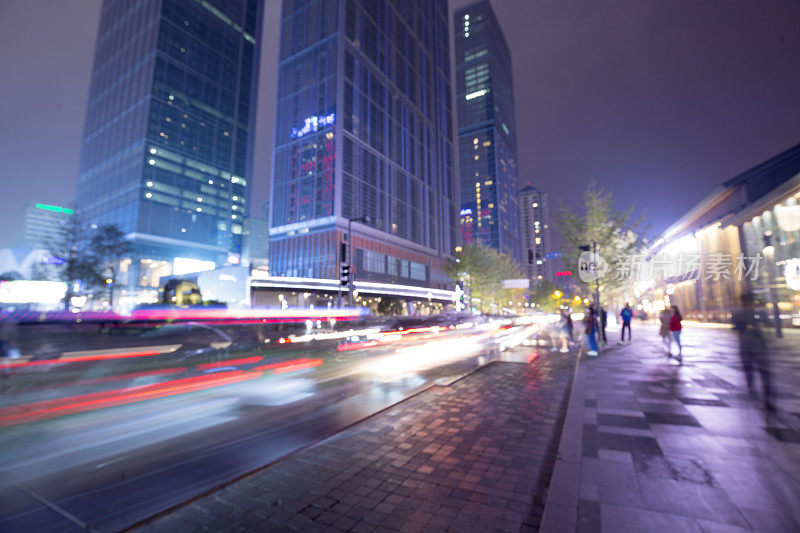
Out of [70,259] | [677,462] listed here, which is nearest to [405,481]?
[677,462]

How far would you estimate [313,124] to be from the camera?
271 feet

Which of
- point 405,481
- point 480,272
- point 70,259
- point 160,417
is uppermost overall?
point 480,272

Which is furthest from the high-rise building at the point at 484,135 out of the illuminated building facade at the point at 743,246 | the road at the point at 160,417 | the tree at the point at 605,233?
the road at the point at 160,417

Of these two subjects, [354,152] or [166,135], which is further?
[166,135]

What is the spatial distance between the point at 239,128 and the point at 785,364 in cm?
16250

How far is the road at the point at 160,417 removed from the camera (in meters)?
3.52

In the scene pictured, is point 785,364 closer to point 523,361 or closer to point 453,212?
point 523,361

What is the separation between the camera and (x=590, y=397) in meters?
6.74

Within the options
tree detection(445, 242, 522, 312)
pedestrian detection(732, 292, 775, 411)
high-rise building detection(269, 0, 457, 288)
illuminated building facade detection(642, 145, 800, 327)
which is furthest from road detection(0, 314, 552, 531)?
high-rise building detection(269, 0, 457, 288)

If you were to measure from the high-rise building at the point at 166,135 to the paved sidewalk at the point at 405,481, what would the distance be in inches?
4372

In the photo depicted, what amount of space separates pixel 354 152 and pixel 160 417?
8144 cm

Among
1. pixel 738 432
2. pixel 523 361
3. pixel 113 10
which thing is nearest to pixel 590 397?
pixel 738 432

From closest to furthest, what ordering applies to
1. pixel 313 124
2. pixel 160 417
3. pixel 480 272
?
pixel 160 417, pixel 480 272, pixel 313 124

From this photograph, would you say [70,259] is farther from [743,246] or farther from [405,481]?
[743,246]
